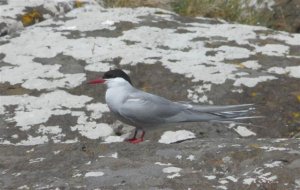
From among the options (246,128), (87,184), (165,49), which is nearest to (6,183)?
(87,184)

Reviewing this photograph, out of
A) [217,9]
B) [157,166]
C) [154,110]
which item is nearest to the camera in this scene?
[157,166]

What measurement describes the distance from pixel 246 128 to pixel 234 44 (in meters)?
2.20

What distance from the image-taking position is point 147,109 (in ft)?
17.5

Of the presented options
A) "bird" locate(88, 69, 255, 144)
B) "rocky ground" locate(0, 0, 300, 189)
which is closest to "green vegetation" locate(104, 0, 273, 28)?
"rocky ground" locate(0, 0, 300, 189)

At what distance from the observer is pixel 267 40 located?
8.38m

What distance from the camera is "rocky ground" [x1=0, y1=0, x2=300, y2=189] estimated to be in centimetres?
411

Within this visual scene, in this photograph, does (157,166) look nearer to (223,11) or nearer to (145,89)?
(145,89)

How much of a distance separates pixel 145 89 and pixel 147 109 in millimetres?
1645

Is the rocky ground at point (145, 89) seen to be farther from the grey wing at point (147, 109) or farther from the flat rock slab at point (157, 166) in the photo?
the grey wing at point (147, 109)

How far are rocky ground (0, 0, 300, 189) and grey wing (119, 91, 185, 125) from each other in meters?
0.32

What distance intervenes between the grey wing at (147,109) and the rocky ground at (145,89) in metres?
0.32

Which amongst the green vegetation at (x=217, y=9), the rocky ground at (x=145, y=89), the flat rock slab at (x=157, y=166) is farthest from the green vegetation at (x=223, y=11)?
the flat rock slab at (x=157, y=166)

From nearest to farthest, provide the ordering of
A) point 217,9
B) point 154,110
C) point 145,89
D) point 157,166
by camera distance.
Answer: point 157,166 < point 154,110 < point 145,89 < point 217,9

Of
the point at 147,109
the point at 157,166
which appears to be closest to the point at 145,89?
the point at 147,109
